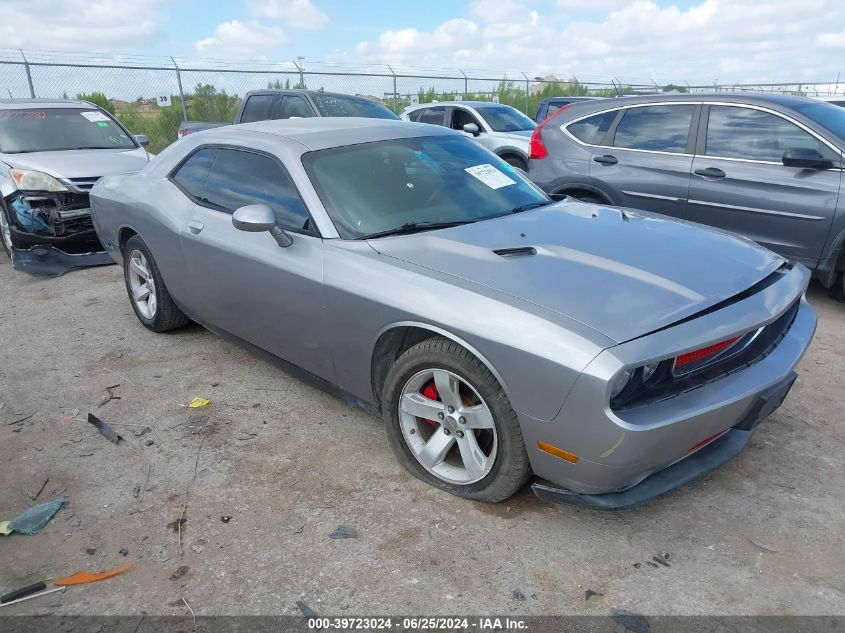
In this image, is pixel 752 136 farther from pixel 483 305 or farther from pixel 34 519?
pixel 34 519

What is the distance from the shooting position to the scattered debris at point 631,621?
7.20 ft

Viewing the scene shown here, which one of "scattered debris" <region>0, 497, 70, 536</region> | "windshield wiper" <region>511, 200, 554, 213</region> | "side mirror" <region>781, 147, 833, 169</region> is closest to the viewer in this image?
"scattered debris" <region>0, 497, 70, 536</region>

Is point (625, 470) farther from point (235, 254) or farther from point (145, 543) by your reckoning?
point (235, 254)

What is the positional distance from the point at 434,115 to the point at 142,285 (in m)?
8.26

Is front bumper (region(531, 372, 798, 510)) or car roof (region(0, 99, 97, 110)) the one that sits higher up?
car roof (region(0, 99, 97, 110))

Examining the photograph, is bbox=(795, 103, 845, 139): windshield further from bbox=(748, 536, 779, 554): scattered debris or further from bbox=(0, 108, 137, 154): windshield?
bbox=(0, 108, 137, 154): windshield

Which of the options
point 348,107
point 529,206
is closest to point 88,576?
point 529,206

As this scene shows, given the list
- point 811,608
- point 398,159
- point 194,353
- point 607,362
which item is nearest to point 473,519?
point 607,362

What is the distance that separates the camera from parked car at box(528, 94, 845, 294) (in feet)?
16.5

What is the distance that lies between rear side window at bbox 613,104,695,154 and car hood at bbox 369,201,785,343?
254 cm

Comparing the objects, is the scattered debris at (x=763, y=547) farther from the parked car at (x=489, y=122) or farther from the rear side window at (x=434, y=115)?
the rear side window at (x=434, y=115)

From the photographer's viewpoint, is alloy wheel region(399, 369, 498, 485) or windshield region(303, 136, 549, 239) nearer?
alloy wheel region(399, 369, 498, 485)

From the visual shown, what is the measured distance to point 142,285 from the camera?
198 inches

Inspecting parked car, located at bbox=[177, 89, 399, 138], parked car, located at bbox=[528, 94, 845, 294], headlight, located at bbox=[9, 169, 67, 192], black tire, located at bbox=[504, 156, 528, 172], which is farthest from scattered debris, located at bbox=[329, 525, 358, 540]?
black tire, located at bbox=[504, 156, 528, 172]
